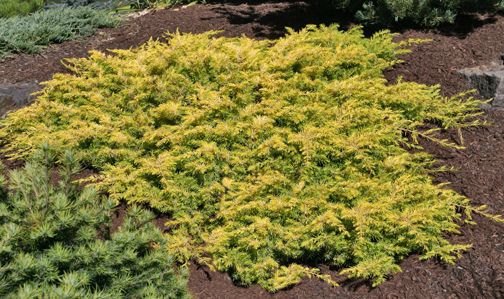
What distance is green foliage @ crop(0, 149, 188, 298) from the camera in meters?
2.47

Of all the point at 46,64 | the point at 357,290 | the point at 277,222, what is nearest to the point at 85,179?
the point at 277,222

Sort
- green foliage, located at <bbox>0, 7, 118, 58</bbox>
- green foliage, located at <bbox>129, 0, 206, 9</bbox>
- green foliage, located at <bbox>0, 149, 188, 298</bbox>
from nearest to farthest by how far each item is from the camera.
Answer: green foliage, located at <bbox>0, 149, 188, 298</bbox>, green foliage, located at <bbox>0, 7, 118, 58</bbox>, green foliage, located at <bbox>129, 0, 206, 9</bbox>

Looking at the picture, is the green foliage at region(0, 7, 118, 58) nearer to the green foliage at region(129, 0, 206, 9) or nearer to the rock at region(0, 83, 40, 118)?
the green foliage at region(129, 0, 206, 9)

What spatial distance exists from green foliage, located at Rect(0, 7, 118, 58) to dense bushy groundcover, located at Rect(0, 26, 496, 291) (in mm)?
1585

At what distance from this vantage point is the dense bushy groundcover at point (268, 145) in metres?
3.79

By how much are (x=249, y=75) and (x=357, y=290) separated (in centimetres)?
204

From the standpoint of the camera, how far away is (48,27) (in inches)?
275

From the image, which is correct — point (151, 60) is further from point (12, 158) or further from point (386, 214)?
point (386, 214)

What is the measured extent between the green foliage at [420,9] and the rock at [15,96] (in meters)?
3.42

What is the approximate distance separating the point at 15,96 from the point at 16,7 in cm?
389

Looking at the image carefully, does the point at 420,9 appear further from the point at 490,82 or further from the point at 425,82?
the point at 490,82

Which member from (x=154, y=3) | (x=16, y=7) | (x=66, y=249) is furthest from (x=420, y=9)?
(x=16, y=7)

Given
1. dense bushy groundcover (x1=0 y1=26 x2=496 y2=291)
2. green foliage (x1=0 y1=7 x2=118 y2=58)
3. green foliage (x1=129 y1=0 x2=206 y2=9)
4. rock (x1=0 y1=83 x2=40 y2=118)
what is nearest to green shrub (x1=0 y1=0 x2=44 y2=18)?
green foliage (x1=0 y1=7 x2=118 y2=58)

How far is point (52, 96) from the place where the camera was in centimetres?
522
